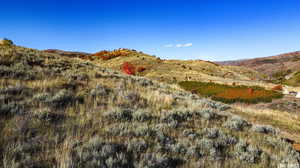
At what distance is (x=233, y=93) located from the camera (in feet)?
73.6

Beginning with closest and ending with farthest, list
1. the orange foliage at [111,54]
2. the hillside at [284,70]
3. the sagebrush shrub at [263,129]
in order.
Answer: the sagebrush shrub at [263,129] < the orange foliage at [111,54] < the hillside at [284,70]

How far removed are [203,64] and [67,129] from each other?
44172mm

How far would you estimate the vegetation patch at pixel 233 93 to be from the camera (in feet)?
64.5

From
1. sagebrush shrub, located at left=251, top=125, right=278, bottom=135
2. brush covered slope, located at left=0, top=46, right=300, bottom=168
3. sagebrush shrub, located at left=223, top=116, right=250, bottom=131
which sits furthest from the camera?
sagebrush shrub, located at left=251, top=125, right=278, bottom=135

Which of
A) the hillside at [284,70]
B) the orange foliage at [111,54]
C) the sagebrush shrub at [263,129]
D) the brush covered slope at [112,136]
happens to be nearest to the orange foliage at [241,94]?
the sagebrush shrub at [263,129]

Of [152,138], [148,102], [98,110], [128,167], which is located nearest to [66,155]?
[128,167]

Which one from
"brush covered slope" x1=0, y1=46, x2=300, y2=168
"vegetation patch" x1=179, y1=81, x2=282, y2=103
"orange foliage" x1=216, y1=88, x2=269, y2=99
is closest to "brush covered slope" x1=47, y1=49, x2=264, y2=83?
"vegetation patch" x1=179, y1=81, x2=282, y2=103

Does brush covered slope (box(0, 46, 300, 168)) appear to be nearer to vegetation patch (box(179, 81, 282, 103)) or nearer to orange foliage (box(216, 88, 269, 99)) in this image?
vegetation patch (box(179, 81, 282, 103))

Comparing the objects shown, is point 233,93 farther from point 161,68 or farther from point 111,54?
point 111,54

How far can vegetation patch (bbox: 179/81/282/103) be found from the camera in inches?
774

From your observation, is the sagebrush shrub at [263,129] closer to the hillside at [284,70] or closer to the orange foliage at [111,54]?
the orange foliage at [111,54]

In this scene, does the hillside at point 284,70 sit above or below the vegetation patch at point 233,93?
above

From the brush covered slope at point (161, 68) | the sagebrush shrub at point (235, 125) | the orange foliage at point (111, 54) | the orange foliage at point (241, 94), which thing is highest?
the orange foliage at point (111, 54)

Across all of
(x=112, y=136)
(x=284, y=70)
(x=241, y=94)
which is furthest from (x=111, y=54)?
(x=284, y=70)
